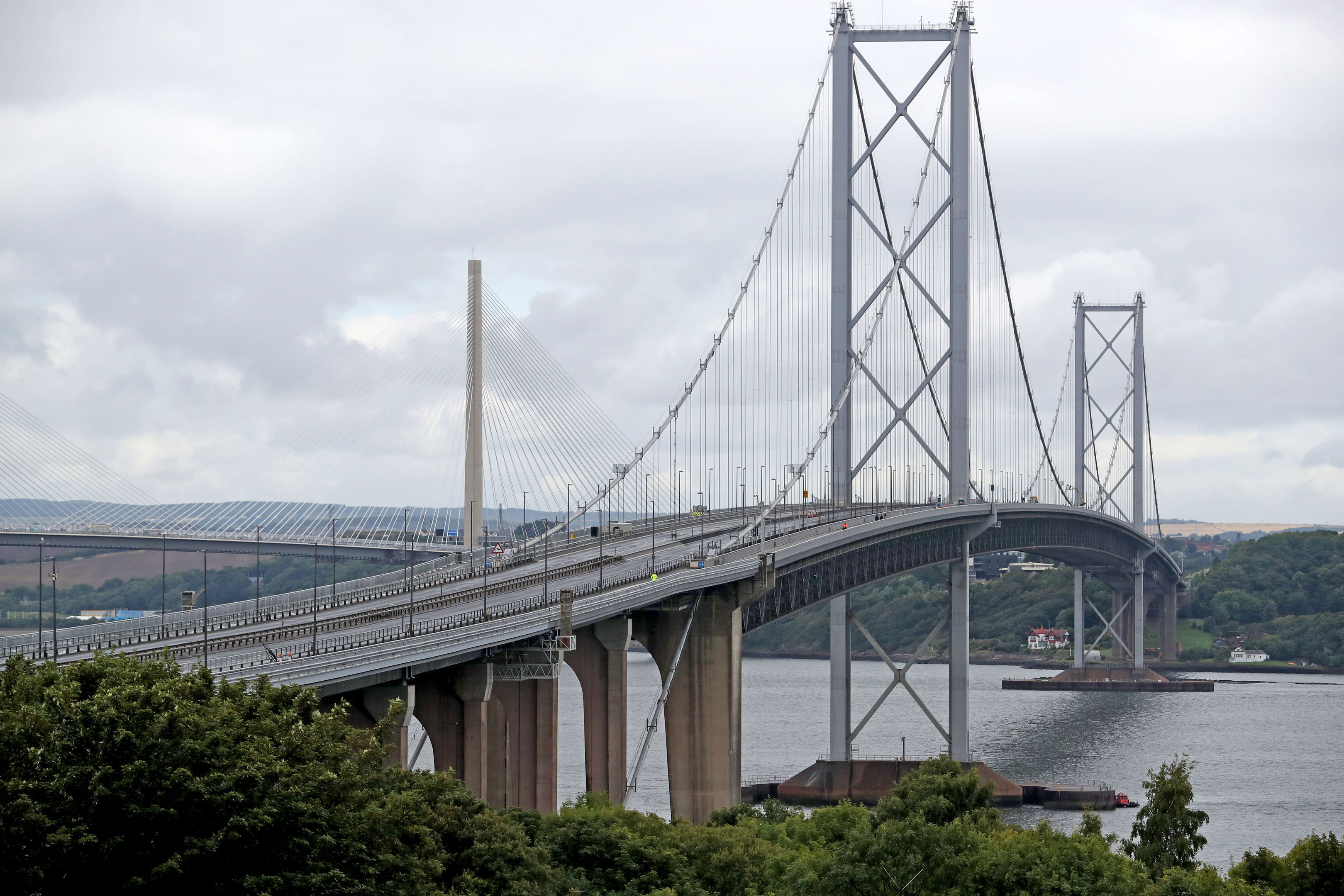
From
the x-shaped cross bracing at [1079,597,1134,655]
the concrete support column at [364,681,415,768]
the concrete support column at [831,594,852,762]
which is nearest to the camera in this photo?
the concrete support column at [364,681,415,768]

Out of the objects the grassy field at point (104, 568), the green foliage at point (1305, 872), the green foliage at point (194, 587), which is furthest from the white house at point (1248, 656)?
the green foliage at point (1305, 872)

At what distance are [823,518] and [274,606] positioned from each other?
27474 millimetres

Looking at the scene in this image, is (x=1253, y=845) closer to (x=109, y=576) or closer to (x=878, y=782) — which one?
(x=878, y=782)

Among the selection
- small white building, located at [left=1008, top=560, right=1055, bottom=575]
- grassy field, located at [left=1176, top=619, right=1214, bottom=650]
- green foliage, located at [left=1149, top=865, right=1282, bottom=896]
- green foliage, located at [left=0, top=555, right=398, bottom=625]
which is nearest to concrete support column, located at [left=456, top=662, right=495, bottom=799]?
green foliage, located at [left=1149, top=865, right=1282, bottom=896]

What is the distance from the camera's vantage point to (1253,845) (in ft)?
160

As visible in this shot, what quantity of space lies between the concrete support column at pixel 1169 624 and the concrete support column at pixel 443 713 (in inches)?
4194

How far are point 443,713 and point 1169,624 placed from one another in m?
108

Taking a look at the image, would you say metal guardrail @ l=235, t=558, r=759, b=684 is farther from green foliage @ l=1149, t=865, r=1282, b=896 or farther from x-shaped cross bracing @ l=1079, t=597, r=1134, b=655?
x-shaped cross bracing @ l=1079, t=597, r=1134, b=655

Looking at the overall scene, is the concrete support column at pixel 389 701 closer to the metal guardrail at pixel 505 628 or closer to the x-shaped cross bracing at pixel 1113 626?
the metal guardrail at pixel 505 628

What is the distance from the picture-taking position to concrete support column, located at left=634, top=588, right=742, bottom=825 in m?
48.2

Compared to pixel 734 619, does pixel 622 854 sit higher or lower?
lower

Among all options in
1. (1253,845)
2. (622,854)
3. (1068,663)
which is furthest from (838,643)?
(1068,663)

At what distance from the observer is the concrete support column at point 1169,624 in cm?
13388

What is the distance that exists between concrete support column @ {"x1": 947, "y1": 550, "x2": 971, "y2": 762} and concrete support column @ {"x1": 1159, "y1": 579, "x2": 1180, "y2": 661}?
71.7 meters
